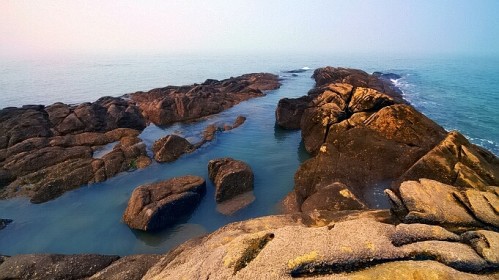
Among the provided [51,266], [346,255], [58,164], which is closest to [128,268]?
[51,266]

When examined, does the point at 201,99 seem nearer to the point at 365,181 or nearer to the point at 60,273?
the point at 365,181

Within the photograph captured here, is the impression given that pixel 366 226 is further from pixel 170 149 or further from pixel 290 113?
pixel 290 113

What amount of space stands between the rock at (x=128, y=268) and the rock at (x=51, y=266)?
926 mm

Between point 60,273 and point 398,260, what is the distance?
16.2 meters

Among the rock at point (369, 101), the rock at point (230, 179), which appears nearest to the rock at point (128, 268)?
the rock at point (230, 179)

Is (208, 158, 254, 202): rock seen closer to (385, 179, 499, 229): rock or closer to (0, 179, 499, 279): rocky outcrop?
(0, 179, 499, 279): rocky outcrop

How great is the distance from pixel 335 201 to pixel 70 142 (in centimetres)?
3132

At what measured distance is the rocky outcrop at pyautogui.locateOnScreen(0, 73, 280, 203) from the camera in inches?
1053

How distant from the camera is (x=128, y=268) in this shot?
48.2ft

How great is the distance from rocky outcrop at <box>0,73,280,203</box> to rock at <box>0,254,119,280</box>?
36.2 feet

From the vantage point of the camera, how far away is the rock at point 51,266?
1457 cm

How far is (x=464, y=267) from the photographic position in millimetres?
8742

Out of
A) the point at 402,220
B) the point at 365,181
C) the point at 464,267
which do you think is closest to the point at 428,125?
the point at 365,181

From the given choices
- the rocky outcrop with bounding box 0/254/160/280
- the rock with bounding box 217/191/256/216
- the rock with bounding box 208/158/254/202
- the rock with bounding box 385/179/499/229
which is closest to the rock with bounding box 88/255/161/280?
the rocky outcrop with bounding box 0/254/160/280
